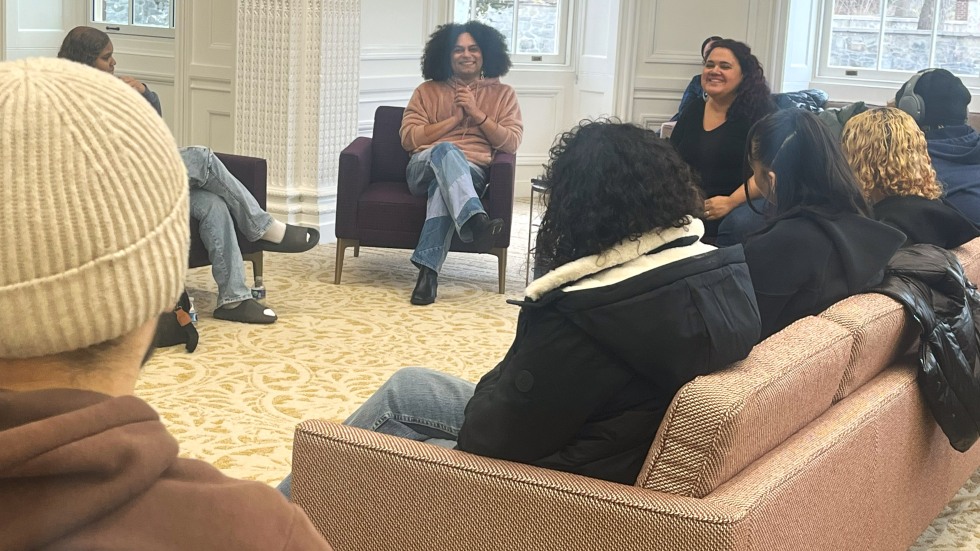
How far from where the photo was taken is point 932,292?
9.15ft

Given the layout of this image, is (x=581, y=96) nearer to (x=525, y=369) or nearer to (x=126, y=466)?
(x=525, y=369)

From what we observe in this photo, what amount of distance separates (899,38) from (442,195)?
396 cm

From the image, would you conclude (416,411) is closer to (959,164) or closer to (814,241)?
(814,241)

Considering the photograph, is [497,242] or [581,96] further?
[581,96]

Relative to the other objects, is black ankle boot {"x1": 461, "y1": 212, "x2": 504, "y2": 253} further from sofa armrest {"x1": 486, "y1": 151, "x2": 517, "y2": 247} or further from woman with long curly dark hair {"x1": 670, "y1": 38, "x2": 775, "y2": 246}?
woman with long curly dark hair {"x1": 670, "y1": 38, "x2": 775, "y2": 246}

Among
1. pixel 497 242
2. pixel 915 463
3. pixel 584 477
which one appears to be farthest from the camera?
pixel 497 242

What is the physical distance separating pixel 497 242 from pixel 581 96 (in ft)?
11.5

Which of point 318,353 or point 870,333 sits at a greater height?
point 870,333

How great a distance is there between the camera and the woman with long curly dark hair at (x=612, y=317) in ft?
6.20

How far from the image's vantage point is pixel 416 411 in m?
2.45

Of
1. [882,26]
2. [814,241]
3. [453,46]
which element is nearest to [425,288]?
[453,46]

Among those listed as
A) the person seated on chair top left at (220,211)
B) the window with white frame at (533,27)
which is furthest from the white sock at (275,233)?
the window with white frame at (533,27)

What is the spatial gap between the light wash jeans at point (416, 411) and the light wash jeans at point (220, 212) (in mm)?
2500

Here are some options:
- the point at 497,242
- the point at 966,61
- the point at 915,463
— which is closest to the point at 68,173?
the point at 915,463
